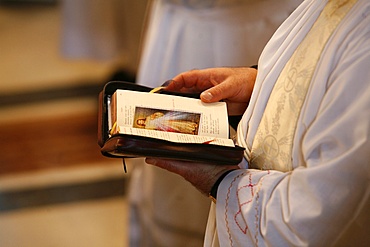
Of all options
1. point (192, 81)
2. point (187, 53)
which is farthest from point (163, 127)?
point (187, 53)

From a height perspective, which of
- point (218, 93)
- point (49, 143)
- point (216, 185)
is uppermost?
point (218, 93)

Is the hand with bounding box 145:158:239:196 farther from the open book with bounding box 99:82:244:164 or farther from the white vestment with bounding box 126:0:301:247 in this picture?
the white vestment with bounding box 126:0:301:247

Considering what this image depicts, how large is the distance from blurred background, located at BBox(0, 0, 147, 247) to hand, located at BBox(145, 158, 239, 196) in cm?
105

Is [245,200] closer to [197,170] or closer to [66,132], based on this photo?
[197,170]

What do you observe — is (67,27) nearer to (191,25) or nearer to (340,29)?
(191,25)

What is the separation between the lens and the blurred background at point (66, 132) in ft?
7.54

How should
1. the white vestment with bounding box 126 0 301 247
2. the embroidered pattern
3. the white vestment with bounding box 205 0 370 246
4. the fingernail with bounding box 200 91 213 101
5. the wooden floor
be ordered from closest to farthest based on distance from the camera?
the white vestment with bounding box 205 0 370 246 < the embroidered pattern < the fingernail with bounding box 200 91 213 101 < the white vestment with bounding box 126 0 301 247 < the wooden floor

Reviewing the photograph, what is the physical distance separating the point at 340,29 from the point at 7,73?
9.78ft

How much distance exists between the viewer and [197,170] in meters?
0.98

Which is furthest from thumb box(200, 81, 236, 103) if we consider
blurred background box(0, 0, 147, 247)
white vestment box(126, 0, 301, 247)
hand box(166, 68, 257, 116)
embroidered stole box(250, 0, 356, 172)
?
blurred background box(0, 0, 147, 247)

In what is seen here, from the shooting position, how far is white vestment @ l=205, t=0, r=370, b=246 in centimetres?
83

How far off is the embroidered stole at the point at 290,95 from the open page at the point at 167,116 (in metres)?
0.07

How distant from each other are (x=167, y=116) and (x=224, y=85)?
163 millimetres

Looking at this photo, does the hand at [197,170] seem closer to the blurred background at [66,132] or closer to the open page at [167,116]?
the open page at [167,116]
